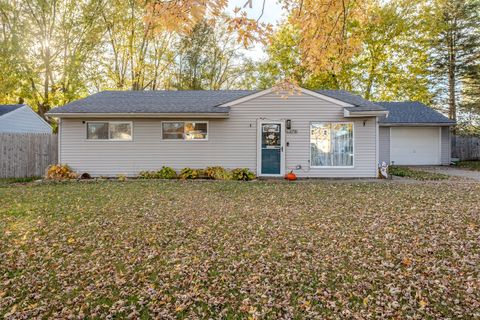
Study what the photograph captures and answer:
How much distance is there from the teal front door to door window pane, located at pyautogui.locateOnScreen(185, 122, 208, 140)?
87.5 inches

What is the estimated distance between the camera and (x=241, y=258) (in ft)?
12.4

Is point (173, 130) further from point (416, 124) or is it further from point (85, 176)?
point (416, 124)

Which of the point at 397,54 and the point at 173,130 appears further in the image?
the point at 397,54

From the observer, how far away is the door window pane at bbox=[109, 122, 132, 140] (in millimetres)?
11711

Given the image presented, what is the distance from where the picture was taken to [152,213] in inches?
239

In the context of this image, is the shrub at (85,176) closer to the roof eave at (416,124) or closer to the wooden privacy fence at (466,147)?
the roof eave at (416,124)

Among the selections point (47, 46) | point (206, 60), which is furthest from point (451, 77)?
point (47, 46)

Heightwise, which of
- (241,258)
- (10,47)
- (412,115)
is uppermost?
(10,47)

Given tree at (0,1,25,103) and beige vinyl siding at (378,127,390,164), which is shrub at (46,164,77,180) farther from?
beige vinyl siding at (378,127,390,164)

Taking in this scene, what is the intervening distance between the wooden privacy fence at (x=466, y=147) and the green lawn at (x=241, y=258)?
16.0 meters

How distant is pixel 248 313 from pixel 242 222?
2746 mm

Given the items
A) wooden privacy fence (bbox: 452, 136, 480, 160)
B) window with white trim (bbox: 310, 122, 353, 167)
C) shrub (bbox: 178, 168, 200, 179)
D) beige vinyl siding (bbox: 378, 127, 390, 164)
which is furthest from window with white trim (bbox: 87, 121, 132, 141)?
wooden privacy fence (bbox: 452, 136, 480, 160)

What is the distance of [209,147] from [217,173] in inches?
44.4

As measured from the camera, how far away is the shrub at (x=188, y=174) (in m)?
11.3
